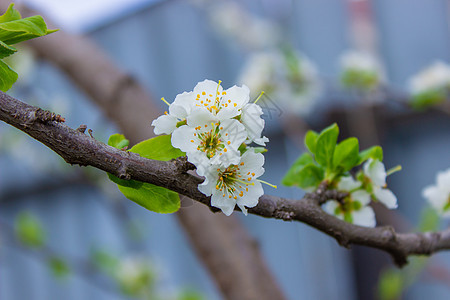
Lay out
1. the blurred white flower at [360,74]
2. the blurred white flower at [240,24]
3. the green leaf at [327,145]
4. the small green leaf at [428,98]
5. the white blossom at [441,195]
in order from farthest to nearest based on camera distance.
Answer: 1. the blurred white flower at [240,24]
2. the blurred white flower at [360,74]
3. the small green leaf at [428,98]
4. the white blossom at [441,195]
5. the green leaf at [327,145]

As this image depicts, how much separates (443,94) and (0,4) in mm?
971

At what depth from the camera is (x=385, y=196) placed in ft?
1.47

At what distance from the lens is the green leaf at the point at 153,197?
0.35 meters

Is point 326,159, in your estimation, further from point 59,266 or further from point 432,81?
point 59,266

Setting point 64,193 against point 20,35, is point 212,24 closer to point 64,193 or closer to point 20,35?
point 64,193

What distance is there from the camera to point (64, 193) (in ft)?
7.59

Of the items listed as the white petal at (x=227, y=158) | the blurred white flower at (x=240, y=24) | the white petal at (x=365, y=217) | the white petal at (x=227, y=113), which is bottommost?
the white petal at (x=227, y=158)

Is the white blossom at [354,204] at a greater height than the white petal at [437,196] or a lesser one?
lesser

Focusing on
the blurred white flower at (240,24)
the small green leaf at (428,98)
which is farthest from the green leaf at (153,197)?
the blurred white flower at (240,24)

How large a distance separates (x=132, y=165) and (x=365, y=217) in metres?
0.25

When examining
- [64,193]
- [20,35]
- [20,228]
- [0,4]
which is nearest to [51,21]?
[0,4]

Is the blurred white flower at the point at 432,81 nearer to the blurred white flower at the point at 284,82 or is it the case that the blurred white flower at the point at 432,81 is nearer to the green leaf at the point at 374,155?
the blurred white flower at the point at 284,82

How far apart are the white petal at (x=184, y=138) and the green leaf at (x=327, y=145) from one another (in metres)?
0.14

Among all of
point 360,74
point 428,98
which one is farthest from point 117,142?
point 360,74
